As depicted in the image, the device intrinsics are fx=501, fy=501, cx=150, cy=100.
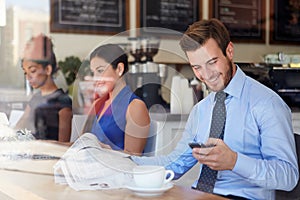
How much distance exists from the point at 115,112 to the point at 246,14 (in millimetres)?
1727

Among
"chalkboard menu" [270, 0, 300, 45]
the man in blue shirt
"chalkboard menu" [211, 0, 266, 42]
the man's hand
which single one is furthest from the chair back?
"chalkboard menu" [270, 0, 300, 45]

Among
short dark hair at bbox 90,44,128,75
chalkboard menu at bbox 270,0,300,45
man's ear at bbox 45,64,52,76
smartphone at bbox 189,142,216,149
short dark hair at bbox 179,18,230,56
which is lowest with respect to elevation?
smartphone at bbox 189,142,216,149

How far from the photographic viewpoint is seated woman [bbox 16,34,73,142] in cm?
130

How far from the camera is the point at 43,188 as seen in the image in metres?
0.96

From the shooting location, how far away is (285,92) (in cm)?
142

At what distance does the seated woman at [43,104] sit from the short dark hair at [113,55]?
0.17 meters

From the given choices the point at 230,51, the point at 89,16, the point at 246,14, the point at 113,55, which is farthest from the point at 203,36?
the point at 246,14

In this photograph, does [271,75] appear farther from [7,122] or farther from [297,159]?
[7,122]

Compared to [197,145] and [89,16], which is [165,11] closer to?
[89,16]

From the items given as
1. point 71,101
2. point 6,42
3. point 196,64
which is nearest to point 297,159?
point 196,64

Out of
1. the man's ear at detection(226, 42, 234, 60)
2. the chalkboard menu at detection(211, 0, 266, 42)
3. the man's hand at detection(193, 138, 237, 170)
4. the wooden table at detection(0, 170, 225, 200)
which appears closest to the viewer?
the wooden table at detection(0, 170, 225, 200)

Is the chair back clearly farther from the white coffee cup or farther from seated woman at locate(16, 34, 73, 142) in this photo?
seated woman at locate(16, 34, 73, 142)

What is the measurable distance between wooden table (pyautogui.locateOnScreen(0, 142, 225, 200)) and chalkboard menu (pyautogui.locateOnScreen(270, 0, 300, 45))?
180 centimetres

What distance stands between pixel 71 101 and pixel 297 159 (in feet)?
1.82
